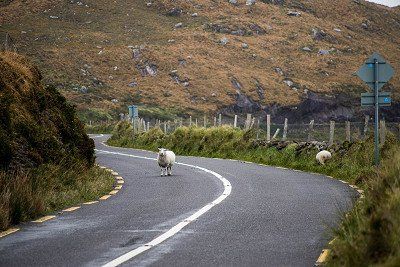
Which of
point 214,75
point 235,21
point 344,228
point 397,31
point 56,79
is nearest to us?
point 344,228

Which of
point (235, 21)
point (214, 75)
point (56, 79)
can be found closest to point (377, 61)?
point (56, 79)

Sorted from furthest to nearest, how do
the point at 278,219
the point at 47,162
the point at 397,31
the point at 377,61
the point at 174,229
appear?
the point at 397,31 → the point at 377,61 → the point at 47,162 → the point at 278,219 → the point at 174,229

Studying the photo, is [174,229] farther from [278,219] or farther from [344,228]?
[344,228]

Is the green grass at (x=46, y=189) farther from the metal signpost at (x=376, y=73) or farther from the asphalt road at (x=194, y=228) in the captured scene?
the metal signpost at (x=376, y=73)

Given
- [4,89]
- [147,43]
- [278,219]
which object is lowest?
[278,219]

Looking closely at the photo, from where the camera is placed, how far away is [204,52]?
107375mm

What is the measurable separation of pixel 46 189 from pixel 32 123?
2445 millimetres

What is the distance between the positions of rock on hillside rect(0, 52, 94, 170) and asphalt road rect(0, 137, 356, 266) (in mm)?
1689

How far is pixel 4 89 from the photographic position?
15977mm

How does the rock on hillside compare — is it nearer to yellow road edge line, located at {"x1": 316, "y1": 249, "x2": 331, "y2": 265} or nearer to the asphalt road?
the asphalt road

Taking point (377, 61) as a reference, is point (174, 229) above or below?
below

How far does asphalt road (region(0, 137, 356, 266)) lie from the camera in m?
8.09

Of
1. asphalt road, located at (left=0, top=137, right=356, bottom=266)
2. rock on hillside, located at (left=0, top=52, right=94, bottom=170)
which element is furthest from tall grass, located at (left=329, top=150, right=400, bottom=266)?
rock on hillside, located at (left=0, top=52, right=94, bottom=170)

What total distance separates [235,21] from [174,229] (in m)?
111
